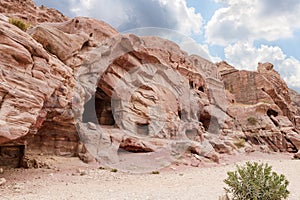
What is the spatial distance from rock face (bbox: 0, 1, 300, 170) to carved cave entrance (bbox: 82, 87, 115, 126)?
93 mm

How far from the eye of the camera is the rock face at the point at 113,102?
30.8ft

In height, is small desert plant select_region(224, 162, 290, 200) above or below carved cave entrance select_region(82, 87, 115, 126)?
below

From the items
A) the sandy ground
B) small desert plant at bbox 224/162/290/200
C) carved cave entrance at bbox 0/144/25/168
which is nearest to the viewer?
small desert plant at bbox 224/162/290/200

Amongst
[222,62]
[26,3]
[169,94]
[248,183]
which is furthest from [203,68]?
[248,183]

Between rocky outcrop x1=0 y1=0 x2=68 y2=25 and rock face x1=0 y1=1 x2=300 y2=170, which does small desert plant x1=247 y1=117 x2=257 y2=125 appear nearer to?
rock face x1=0 y1=1 x2=300 y2=170

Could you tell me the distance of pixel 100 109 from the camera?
21.7 meters

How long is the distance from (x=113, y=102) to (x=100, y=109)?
212 cm

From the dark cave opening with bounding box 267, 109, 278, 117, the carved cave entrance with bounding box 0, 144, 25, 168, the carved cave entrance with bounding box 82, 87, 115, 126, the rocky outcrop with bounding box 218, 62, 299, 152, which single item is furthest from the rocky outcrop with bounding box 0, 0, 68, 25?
the dark cave opening with bounding box 267, 109, 278, 117

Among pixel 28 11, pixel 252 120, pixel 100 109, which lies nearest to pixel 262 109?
pixel 252 120

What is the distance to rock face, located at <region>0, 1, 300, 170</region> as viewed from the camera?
938 centimetres

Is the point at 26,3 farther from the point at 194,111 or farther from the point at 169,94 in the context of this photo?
the point at 194,111

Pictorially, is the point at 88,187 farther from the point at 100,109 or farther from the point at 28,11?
the point at 28,11

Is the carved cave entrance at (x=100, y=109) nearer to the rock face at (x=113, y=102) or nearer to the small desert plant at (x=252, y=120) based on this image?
the rock face at (x=113, y=102)

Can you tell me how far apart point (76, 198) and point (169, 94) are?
17872 millimetres
